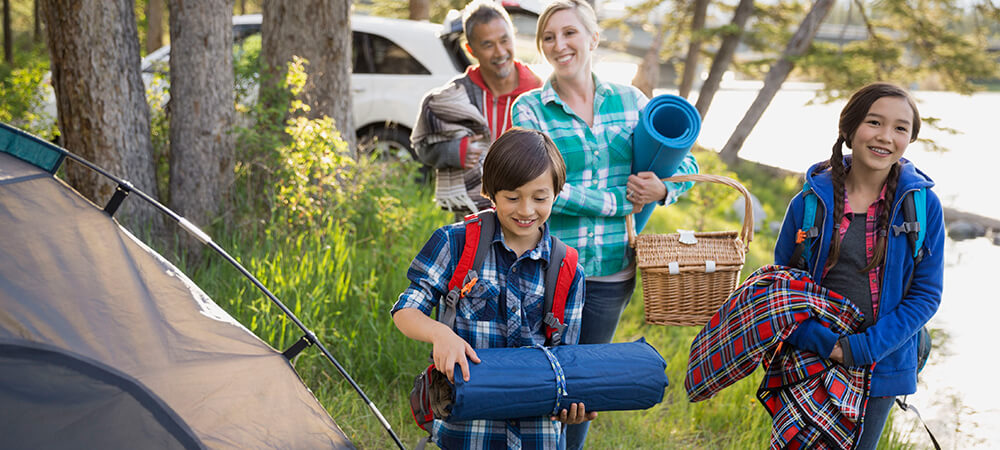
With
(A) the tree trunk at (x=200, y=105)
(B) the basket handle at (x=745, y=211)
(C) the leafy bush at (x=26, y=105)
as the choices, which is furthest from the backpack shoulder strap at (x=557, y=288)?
(C) the leafy bush at (x=26, y=105)

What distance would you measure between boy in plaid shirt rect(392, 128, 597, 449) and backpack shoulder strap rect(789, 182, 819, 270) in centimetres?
70

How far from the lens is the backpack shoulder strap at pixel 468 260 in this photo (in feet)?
5.89

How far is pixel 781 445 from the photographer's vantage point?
210cm

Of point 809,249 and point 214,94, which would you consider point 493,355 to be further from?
point 214,94

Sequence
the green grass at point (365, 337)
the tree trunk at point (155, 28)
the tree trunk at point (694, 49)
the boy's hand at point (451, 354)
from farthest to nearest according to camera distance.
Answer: the tree trunk at point (155, 28), the tree trunk at point (694, 49), the green grass at point (365, 337), the boy's hand at point (451, 354)

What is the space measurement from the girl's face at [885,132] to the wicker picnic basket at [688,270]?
0.35m

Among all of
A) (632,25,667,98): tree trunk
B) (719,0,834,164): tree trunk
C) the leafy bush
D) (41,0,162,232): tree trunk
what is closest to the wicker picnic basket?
(41,0,162,232): tree trunk

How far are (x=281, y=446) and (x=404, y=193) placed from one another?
290cm

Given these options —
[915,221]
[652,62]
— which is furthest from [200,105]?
[652,62]

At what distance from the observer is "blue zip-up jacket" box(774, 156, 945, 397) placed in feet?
6.39

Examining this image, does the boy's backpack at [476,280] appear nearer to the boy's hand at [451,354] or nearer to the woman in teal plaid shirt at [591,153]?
the boy's hand at [451,354]

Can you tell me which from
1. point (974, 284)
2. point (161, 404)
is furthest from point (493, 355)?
point (974, 284)

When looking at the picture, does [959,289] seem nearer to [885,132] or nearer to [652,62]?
[652,62]

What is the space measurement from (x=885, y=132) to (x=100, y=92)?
3.29m
